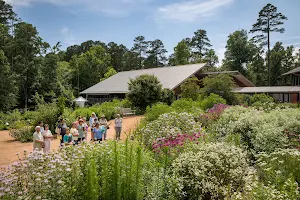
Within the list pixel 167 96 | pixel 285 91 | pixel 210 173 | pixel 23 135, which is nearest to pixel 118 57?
pixel 167 96

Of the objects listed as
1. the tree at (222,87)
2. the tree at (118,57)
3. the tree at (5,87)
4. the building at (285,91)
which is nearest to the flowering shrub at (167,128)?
the tree at (222,87)

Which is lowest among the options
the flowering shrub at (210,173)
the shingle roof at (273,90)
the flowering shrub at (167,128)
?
the flowering shrub at (210,173)

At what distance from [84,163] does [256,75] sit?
5433cm

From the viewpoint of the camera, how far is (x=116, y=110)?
83.6ft

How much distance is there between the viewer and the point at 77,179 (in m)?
5.12

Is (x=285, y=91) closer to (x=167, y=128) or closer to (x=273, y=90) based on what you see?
(x=273, y=90)

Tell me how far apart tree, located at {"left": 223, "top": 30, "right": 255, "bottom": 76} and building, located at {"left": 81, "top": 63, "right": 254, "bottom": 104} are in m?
19.5

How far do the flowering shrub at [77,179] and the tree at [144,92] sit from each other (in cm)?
2218

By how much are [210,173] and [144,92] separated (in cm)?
2211

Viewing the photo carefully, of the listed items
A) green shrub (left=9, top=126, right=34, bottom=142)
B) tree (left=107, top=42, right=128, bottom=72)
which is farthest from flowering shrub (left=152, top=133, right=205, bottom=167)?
tree (left=107, top=42, right=128, bottom=72)

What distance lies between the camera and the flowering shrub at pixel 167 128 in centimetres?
952

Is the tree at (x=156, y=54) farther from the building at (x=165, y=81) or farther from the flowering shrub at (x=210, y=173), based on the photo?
Result: the flowering shrub at (x=210, y=173)

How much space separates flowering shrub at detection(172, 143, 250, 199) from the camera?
18.9 ft

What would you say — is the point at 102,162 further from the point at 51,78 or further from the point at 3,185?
the point at 51,78
